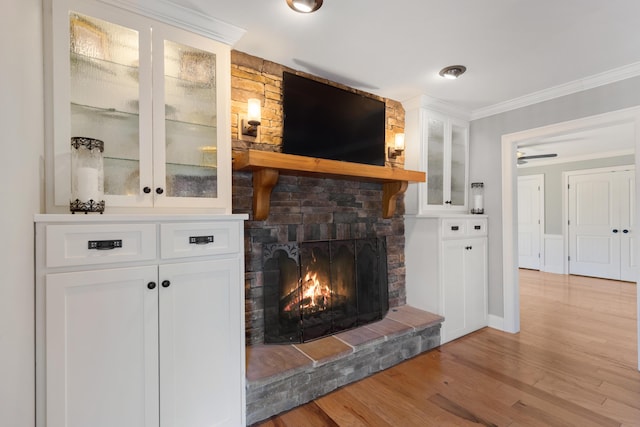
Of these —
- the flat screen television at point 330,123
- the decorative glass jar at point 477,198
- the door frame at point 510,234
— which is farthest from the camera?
the decorative glass jar at point 477,198

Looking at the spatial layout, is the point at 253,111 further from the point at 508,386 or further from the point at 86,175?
the point at 508,386

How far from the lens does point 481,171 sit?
3.46m

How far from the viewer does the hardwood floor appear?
6.11 ft

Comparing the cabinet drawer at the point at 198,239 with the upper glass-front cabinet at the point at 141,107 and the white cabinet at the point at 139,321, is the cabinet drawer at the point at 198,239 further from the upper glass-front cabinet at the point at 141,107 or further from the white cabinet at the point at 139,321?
the upper glass-front cabinet at the point at 141,107

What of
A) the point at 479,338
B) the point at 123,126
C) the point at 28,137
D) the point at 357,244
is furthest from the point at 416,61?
the point at 479,338

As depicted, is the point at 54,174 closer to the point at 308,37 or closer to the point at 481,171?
the point at 308,37

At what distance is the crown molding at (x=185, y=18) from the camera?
1.62m

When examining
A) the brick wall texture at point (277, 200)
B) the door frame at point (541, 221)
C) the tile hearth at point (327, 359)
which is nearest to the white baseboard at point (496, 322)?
the tile hearth at point (327, 359)

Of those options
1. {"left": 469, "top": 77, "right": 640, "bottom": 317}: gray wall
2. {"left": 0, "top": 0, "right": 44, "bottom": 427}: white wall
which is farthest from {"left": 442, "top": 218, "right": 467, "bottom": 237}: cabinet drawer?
{"left": 0, "top": 0, "right": 44, "bottom": 427}: white wall

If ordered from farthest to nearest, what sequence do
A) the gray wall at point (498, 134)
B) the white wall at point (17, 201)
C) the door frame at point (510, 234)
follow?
the door frame at point (510, 234) < the gray wall at point (498, 134) < the white wall at point (17, 201)

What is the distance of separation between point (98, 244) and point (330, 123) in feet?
6.06

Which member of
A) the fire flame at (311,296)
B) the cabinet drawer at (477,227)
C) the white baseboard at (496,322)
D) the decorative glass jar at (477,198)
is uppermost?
the decorative glass jar at (477,198)

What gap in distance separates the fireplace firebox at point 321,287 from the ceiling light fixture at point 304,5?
61.3 inches

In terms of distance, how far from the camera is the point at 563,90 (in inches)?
111
